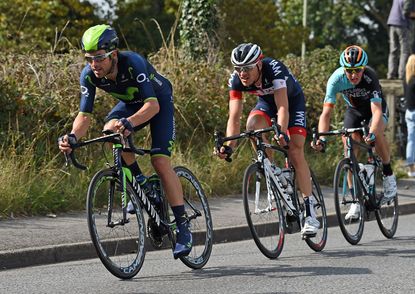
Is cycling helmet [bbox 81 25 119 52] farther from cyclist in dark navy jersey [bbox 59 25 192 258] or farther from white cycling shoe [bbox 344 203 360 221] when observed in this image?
white cycling shoe [bbox 344 203 360 221]

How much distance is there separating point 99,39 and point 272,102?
8.59ft

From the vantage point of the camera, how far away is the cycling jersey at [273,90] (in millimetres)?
9875

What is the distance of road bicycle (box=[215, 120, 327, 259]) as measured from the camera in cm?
959

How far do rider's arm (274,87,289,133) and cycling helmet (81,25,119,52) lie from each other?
2.06 metres

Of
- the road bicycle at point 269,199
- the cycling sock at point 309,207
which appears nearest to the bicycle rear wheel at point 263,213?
the road bicycle at point 269,199

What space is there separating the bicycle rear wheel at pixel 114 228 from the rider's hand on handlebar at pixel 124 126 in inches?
14.2

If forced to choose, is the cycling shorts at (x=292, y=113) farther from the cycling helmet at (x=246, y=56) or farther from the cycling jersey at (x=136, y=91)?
the cycling jersey at (x=136, y=91)

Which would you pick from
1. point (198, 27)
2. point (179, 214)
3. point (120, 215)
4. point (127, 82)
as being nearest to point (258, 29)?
point (198, 27)

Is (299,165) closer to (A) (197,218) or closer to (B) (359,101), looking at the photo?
(A) (197,218)

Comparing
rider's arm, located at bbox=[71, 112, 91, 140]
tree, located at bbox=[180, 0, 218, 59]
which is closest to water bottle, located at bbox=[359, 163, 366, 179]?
rider's arm, located at bbox=[71, 112, 91, 140]

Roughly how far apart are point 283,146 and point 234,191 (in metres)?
4.81

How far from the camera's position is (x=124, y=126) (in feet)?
26.5

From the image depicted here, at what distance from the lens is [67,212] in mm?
12234

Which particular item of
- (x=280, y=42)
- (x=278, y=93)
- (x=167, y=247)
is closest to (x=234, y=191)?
(x=167, y=247)
